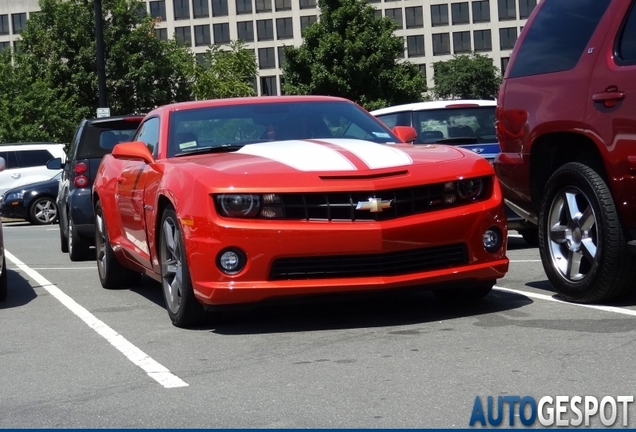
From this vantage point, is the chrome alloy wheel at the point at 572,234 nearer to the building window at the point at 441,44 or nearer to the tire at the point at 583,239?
the tire at the point at 583,239

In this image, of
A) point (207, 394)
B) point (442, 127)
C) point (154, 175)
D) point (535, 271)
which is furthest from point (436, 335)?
point (442, 127)

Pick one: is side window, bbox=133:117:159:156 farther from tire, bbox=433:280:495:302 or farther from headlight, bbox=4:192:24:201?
headlight, bbox=4:192:24:201

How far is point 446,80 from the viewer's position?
9919cm

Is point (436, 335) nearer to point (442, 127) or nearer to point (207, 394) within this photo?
point (207, 394)

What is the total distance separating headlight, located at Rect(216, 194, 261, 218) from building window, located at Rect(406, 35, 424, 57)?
3957 inches

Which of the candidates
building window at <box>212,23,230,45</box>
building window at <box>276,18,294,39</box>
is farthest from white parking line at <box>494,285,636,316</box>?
building window at <box>212,23,230,45</box>

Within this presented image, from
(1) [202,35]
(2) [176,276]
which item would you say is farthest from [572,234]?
(1) [202,35]

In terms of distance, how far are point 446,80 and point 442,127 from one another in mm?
87348

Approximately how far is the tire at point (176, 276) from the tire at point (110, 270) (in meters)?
2.22

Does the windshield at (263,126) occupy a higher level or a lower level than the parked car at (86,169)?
higher

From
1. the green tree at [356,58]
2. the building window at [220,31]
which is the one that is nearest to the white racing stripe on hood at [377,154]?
the green tree at [356,58]

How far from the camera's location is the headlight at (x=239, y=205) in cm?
687

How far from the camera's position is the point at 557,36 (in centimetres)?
771

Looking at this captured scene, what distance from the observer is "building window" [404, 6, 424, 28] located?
347 ft
